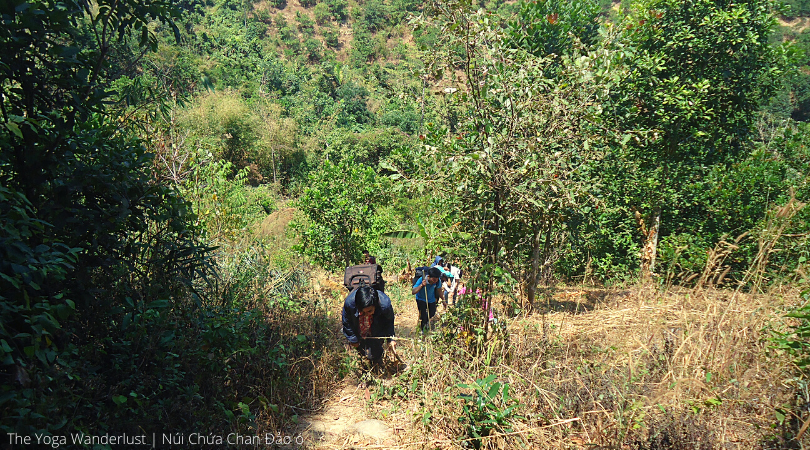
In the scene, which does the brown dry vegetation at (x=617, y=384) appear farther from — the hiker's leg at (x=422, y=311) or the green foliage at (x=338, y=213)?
the green foliage at (x=338, y=213)

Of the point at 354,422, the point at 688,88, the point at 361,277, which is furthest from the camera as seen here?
the point at 688,88

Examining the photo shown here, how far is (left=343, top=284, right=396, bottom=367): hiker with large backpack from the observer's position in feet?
16.9

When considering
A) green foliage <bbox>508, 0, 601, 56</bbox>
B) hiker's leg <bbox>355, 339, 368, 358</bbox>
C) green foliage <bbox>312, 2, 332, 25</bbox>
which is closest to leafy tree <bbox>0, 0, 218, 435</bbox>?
hiker's leg <bbox>355, 339, 368, 358</bbox>

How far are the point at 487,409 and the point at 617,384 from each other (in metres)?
1.08

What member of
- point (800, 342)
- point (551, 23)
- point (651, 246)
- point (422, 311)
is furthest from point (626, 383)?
point (551, 23)

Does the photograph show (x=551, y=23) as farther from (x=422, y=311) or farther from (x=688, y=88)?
(x=422, y=311)

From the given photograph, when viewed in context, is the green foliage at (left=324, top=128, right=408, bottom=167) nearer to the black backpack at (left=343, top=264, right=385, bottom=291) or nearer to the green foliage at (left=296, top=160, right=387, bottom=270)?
the green foliage at (left=296, top=160, right=387, bottom=270)

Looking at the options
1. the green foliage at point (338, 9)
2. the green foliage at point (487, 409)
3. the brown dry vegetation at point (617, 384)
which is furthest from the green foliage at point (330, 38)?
the green foliage at point (487, 409)

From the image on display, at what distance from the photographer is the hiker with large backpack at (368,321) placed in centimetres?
514

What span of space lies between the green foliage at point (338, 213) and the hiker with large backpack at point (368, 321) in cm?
421

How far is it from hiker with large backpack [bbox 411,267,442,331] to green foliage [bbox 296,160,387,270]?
135 inches

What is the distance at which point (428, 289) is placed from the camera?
6.26 meters

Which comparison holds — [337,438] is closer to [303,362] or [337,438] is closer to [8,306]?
[303,362]

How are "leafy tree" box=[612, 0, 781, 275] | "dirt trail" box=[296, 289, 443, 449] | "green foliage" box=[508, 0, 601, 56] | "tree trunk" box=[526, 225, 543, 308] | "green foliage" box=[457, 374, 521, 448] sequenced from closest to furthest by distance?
"green foliage" box=[457, 374, 521, 448]
"dirt trail" box=[296, 289, 443, 449]
"tree trunk" box=[526, 225, 543, 308]
"leafy tree" box=[612, 0, 781, 275]
"green foliage" box=[508, 0, 601, 56]
